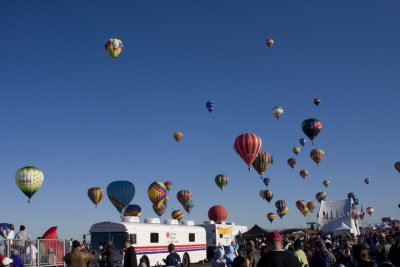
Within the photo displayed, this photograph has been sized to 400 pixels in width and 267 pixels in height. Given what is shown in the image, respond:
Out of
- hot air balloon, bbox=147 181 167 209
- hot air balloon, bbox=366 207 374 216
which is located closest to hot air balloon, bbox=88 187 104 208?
hot air balloon, bbox=147 181 167 209

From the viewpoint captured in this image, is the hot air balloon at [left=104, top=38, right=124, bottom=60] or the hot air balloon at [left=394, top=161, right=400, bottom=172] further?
the hot air balloon at [left=394, top=161, right=400, bottom=172]

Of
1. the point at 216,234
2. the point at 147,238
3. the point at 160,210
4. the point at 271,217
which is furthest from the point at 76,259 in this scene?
the point at 271,217

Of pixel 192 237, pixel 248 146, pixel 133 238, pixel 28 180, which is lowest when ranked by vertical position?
pixel 192 237

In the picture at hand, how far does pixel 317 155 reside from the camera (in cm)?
6366

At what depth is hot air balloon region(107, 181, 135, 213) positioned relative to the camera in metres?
46.9

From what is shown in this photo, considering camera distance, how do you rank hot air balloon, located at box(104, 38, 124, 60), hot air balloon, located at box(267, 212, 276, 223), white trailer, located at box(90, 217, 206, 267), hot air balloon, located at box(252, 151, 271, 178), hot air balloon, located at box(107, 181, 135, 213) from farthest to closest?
hot air balloon, located at box(267, 212, 276, 223) → hot air balloon, located at box(252, 151, 271, 178) → hot air balloon, located at box(107, 181, 135, 213) → hot air balloon, located at box(104, 38, 124, 60) → white trailer, located at box(90, 217, 206, 267)

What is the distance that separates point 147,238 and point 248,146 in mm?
20483

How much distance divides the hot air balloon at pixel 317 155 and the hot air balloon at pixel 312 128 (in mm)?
10473

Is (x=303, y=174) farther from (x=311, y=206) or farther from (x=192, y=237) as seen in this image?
(x=192, y=237)

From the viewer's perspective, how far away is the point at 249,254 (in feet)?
33.8

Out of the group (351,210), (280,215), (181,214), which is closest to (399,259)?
(351,210)

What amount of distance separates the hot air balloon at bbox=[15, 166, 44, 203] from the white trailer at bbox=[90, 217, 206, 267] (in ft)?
46.6

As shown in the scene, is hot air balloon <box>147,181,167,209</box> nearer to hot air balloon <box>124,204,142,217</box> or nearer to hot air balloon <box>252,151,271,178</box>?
hot air balloon <box>124,204,142,217</box>

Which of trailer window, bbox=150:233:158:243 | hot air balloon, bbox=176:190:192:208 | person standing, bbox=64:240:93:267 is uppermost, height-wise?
hot air balloon, bbox=176:190:192:208
